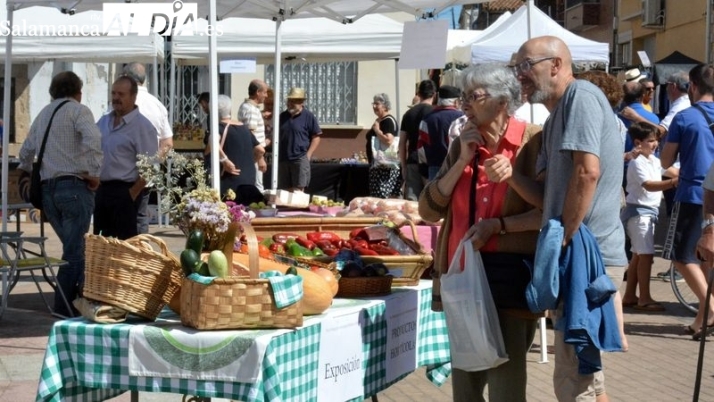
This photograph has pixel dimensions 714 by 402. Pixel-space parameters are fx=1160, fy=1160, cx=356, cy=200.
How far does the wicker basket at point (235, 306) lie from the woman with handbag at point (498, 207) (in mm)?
885

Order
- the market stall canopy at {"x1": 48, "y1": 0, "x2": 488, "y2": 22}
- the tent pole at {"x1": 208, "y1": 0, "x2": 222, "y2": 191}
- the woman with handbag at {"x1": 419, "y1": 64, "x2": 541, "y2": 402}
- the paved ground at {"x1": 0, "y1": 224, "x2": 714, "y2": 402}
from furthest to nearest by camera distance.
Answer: the market stall canopy at {"x1": 48, "y1": 0, "x2": 488, "y2": 22} < the paved ground at {"x1": 0, "y1": 224, "x2": 714, "y2": 402} < the tent pole at {"x1": 208, "y1": 0, "x2": 222, "y2": 191} < the woman with handbag at {"x1": 419, "y1": 64, "x2": 541, "y2": 402}

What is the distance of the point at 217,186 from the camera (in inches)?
248

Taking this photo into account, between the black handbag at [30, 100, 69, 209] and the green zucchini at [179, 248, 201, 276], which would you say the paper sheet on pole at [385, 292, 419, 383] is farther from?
the black handbag at [30, 100, 69, 209]

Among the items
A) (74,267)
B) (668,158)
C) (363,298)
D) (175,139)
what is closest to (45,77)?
(175,139)

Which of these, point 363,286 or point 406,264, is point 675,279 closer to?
point 406,264

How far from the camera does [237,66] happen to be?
51.5 feet

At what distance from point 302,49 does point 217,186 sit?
9493 mm

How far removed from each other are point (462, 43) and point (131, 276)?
545 inches

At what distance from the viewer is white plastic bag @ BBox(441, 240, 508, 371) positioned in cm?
455

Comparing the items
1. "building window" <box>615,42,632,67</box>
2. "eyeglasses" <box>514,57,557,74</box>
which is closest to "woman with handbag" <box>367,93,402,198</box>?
"eyeglasses" <box>514,57,557,74</box>

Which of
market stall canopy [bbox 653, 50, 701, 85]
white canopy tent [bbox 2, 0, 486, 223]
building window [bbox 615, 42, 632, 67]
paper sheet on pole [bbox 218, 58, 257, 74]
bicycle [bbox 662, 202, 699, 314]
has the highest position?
building window [bbox 615, 42, 632, 67]

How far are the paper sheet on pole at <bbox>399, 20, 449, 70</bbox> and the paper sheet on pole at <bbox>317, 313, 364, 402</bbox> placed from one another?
5.77m

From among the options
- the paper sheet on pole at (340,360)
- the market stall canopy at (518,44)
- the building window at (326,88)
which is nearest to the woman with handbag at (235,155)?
the market stall canopy at (518,44)

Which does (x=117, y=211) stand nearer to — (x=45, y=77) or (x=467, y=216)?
(x=467, y=216)
